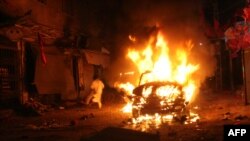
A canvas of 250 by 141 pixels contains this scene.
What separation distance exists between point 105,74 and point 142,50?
4850mm

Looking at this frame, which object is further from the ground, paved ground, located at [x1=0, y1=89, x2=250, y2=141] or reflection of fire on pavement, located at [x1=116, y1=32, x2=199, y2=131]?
reflection of fire on pavement, located at [x1=116, y1=32, x2=199, y2=131]

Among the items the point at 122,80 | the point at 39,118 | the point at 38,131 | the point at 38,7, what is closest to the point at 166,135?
the point at 38,131

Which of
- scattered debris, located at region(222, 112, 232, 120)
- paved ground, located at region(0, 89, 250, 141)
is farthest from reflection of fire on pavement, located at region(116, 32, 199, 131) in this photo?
scattered debris, located at region(222, 112, 232, 120)

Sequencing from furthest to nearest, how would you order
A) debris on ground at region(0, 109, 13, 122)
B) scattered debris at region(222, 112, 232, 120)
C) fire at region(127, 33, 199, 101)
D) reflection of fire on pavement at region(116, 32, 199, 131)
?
1. fire at region(127, 33, 199, 101)
2. debris on ground at region(0, 109, 13, 122)
3. reflection of fire on pavement at region(116, 32, 199, 131)
4. scattered debris at region(222, 112, 232, 120)

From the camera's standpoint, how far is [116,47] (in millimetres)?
25906

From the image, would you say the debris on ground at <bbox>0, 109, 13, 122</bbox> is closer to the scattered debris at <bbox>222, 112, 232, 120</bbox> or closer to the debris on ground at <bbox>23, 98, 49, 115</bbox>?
the debris on ground at <bbox>23, 98, 49, 115</bbox>

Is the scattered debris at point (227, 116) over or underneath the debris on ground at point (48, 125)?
over

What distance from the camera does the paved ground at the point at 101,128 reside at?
7492 mm

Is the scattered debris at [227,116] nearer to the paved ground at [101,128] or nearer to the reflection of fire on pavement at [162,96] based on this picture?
the paved ground at [101,128]

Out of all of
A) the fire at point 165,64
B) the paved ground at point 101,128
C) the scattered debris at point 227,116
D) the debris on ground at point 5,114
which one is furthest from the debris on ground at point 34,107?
the scattered debris at point 227,116

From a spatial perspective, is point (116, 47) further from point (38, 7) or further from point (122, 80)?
point (38, 7)

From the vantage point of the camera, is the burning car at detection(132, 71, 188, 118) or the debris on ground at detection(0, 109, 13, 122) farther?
the debris on ground at detection(0, 109, 13, 122)

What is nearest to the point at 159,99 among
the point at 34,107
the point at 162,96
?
the point at 162,96

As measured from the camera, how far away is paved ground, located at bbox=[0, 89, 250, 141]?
295 inches
